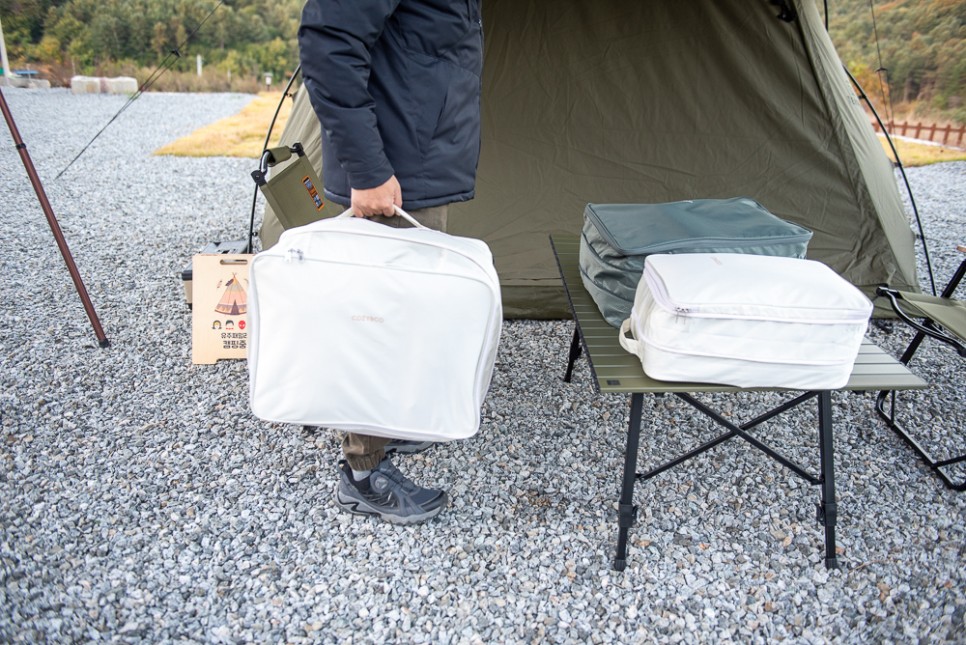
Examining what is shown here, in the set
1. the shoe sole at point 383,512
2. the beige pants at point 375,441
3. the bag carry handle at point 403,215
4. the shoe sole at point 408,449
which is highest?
the bag carry handle at point 403,215

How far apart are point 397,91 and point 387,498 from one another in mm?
1114

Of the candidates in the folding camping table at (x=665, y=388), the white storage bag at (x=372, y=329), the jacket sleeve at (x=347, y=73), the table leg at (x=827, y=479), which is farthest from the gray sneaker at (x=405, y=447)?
the table leg at (x=827, y=479)

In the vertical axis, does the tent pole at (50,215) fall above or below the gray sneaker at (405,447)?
above

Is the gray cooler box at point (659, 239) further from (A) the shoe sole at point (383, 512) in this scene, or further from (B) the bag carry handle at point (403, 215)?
(A) the shoe sole at point (383, 512)

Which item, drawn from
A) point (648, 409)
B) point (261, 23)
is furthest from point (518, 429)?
point (261, 23)

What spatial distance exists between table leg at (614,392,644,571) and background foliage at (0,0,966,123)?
7967 mm

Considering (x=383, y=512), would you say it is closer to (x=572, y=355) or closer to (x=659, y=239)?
(x=572, y=355)

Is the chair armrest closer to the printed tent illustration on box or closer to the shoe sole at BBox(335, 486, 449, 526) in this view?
the shoe sole at BBox(335, 486, 449, 526)

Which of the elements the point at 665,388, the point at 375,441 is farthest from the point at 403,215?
the point at 665,388

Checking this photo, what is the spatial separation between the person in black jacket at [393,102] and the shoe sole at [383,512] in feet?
0.38

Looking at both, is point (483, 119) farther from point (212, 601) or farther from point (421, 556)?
point (212, 601)

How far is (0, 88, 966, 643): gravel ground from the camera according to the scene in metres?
1.51

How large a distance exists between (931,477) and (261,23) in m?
21.9

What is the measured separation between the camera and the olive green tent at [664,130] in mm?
2910
